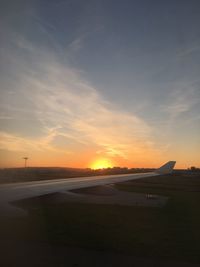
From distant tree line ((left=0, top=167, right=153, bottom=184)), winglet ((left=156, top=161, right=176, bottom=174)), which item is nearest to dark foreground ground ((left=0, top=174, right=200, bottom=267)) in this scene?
distant tree line ((left=0, top=167, right=153, bottom=184))

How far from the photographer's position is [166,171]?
35.6 meters

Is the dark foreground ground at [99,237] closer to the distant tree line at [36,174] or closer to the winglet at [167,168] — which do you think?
the distant tree line at [36,174]

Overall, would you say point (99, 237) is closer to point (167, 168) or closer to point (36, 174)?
point (167, 168)

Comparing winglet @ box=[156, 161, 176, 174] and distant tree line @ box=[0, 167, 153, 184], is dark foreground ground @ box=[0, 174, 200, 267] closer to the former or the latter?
distant tree line @ box=[0, 167, 153, 184]

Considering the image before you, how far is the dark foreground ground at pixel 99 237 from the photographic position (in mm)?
7062

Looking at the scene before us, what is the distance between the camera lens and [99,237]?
9328 mm

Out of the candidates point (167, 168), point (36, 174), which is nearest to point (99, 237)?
point (167, 168)

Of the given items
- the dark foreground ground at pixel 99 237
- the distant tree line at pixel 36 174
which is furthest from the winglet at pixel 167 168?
the dark foreground ground at pixel 99 237

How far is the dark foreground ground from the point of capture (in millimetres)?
7062

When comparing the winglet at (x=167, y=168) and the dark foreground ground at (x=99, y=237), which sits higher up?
the winglet at (x=167, y=168)

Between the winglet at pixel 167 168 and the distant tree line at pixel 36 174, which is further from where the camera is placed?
the winglet at pixel 167 168

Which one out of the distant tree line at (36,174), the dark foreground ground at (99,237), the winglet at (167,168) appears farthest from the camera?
the winglet at (167,168)

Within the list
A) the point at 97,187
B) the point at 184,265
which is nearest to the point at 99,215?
the point at 97,187

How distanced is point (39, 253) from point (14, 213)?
3.60ft
